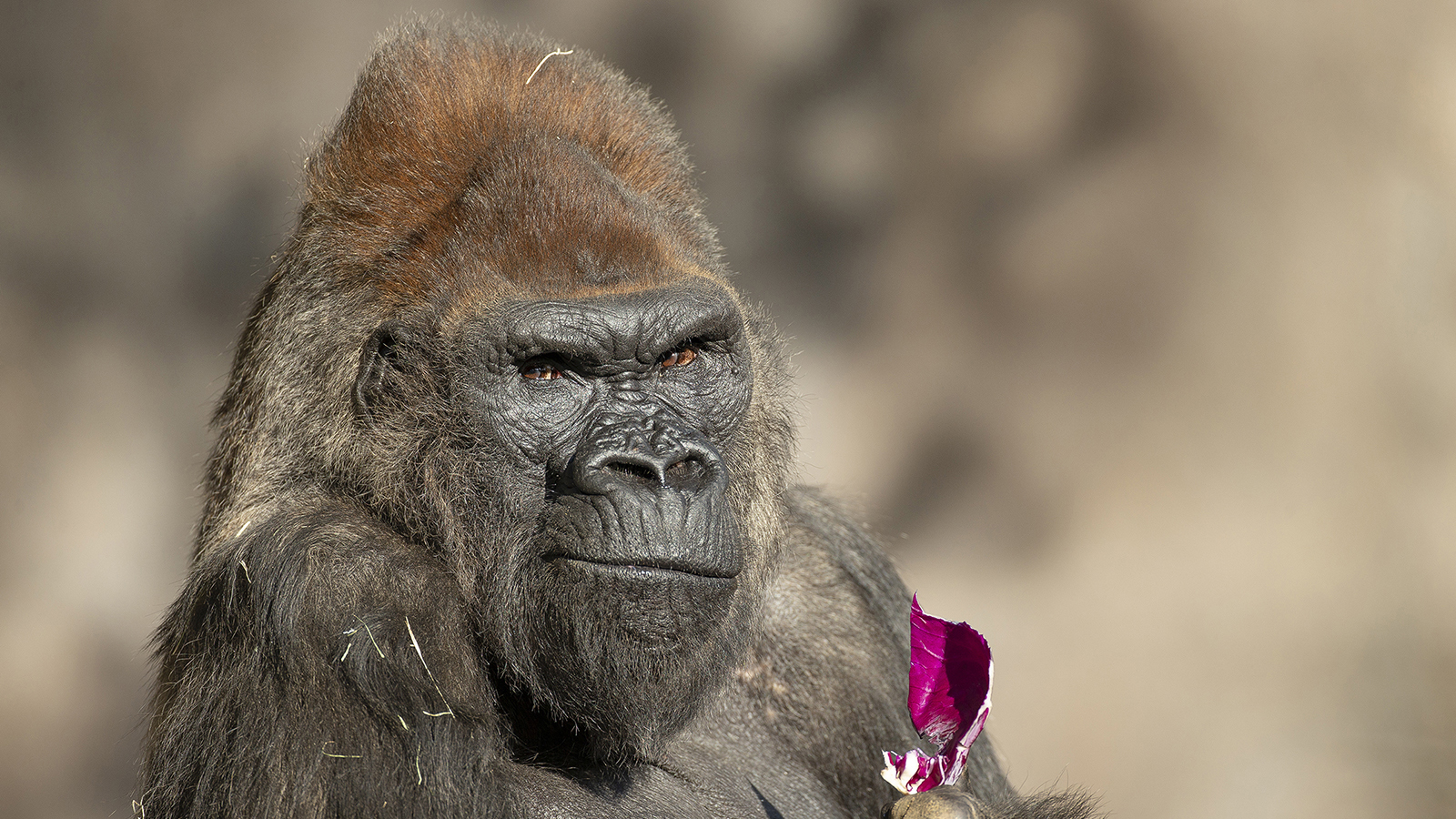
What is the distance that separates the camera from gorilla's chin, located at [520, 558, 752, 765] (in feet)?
8.49

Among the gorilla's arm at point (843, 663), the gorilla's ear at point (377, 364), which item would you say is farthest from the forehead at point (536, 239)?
the gorilla's arm at point (843, 663)

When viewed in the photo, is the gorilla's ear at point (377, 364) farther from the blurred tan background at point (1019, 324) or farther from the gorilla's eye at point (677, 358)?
the blurred tan background at point (1019, 324)

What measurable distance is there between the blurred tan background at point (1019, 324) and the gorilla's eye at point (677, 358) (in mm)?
3291

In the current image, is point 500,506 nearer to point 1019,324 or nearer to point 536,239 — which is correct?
point 536,239

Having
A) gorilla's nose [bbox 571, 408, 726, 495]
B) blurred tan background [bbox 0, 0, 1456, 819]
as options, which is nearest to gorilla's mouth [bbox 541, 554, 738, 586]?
gorilla's nose [bbox 571, 408, 726, 495]

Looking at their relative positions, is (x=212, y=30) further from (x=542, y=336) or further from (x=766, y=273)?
(x=542, y=336)

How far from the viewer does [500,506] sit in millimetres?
2723

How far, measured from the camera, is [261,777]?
239cm

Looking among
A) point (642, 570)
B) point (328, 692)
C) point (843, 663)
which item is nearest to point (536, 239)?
point (642, 570)

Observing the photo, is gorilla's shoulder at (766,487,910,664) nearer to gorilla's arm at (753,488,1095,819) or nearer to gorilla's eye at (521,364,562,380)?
gorilla's arm at (753,488,1095,819)

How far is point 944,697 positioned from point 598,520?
891mm

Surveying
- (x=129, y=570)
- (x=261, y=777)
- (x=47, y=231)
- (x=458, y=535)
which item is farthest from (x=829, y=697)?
(x=47, y=231)

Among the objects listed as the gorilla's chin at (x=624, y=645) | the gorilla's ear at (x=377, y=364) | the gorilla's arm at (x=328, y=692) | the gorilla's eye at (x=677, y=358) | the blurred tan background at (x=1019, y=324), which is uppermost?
the blurred tan background at (x=1019, y=324)

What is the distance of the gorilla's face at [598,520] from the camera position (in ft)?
8.52
